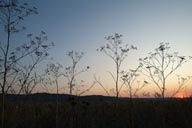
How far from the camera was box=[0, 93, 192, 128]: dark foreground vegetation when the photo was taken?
14469 millimetres

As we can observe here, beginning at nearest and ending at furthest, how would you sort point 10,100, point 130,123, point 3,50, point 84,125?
point 3,50 < point 130,123 < point 84,125 < point 10,100

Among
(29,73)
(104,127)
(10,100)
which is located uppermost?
(29,73)

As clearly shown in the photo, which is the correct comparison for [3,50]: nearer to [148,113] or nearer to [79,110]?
[79,110]

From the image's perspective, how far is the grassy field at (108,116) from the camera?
14467 millimetres

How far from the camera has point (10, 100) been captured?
19828 millimetres

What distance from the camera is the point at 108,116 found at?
15.7 metres

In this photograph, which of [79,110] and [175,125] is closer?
[175,125]

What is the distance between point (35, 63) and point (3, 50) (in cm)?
450

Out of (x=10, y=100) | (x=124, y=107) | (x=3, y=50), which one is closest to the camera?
(x=3, y=50)

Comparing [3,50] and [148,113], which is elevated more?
[3,50]

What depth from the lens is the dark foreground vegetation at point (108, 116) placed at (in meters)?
14.5

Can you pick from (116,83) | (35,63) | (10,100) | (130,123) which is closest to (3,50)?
(35,63)

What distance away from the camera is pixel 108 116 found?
51.5 ft

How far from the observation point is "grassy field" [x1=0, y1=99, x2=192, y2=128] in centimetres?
1447
